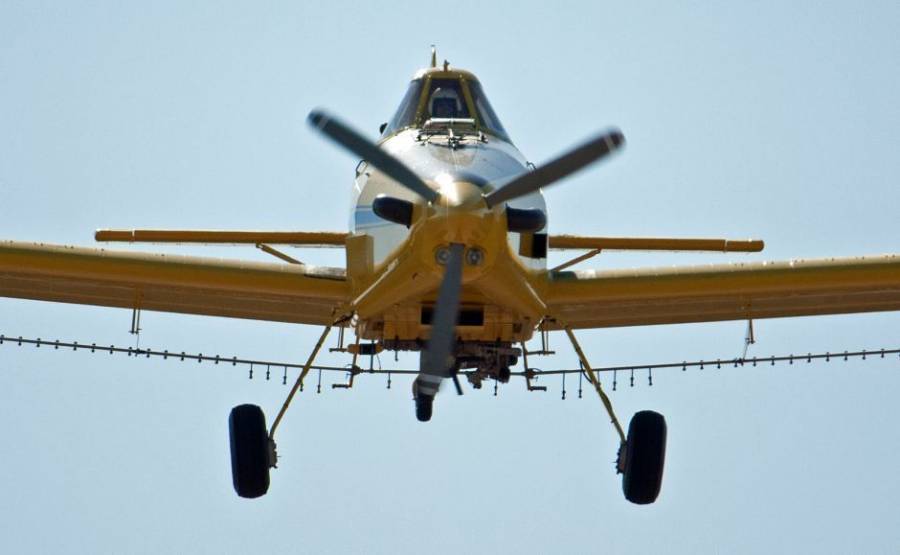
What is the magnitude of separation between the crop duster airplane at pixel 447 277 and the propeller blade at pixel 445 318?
2cm

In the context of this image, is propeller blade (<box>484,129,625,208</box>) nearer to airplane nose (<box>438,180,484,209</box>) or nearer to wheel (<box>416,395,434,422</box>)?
airplane nose (<box>438,180,484,209</box>)

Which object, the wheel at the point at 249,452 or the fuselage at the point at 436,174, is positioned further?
the wheel at the point at 249,452

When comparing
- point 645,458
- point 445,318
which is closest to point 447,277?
point 445,318

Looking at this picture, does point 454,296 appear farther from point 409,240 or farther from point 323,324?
point 323,324

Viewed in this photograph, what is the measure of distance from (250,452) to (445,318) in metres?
6.23

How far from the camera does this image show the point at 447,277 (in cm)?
2261

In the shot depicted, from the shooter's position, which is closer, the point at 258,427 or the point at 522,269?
the point at 522,269

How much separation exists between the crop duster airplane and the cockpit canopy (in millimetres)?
21

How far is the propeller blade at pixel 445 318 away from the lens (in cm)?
2245

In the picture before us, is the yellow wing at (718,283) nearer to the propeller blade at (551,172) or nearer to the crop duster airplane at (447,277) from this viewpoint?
the crop duster airplane at (447,277)

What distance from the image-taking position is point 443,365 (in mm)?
22672

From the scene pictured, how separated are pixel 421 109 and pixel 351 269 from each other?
8.82 feet

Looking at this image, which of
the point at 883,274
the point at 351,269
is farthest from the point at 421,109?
the point at 883,274

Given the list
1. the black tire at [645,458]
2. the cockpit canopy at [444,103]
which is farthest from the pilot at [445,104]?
the black tire at [645,458]
